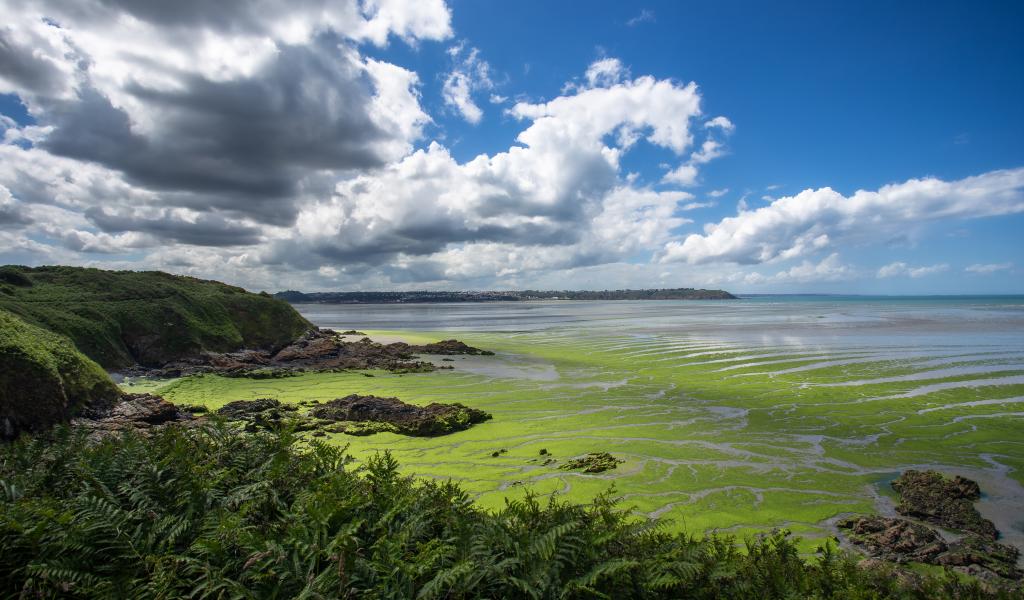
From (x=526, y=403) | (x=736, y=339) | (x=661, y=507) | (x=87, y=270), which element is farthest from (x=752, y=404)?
(x=87, y=270)

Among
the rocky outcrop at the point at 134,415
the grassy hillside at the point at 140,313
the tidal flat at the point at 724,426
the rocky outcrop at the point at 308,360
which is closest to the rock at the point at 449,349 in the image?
the rocky outcrop at the point at 308,360

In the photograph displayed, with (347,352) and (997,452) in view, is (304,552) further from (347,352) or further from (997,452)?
(347,352)

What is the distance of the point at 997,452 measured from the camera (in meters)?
14.5

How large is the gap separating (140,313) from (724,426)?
127 feet

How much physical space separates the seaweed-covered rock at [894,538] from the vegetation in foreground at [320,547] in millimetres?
3552

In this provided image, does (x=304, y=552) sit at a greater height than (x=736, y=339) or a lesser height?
greater

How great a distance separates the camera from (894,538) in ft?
29.6

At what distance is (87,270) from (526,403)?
133 ft

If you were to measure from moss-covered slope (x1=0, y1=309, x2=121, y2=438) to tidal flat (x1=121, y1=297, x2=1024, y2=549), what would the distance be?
19.3ft

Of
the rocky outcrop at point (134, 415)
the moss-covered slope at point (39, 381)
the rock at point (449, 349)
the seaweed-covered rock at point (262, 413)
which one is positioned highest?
the moss-covered slope at point (39, 381)

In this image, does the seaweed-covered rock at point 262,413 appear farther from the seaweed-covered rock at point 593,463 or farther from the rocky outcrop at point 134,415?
the seaweed-covered rock at point 593,463

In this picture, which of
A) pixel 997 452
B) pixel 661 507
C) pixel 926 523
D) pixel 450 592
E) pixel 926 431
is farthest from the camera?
pixel 926 431

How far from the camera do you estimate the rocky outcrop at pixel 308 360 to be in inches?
1224

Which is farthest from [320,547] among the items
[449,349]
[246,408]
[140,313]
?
[449,349]
